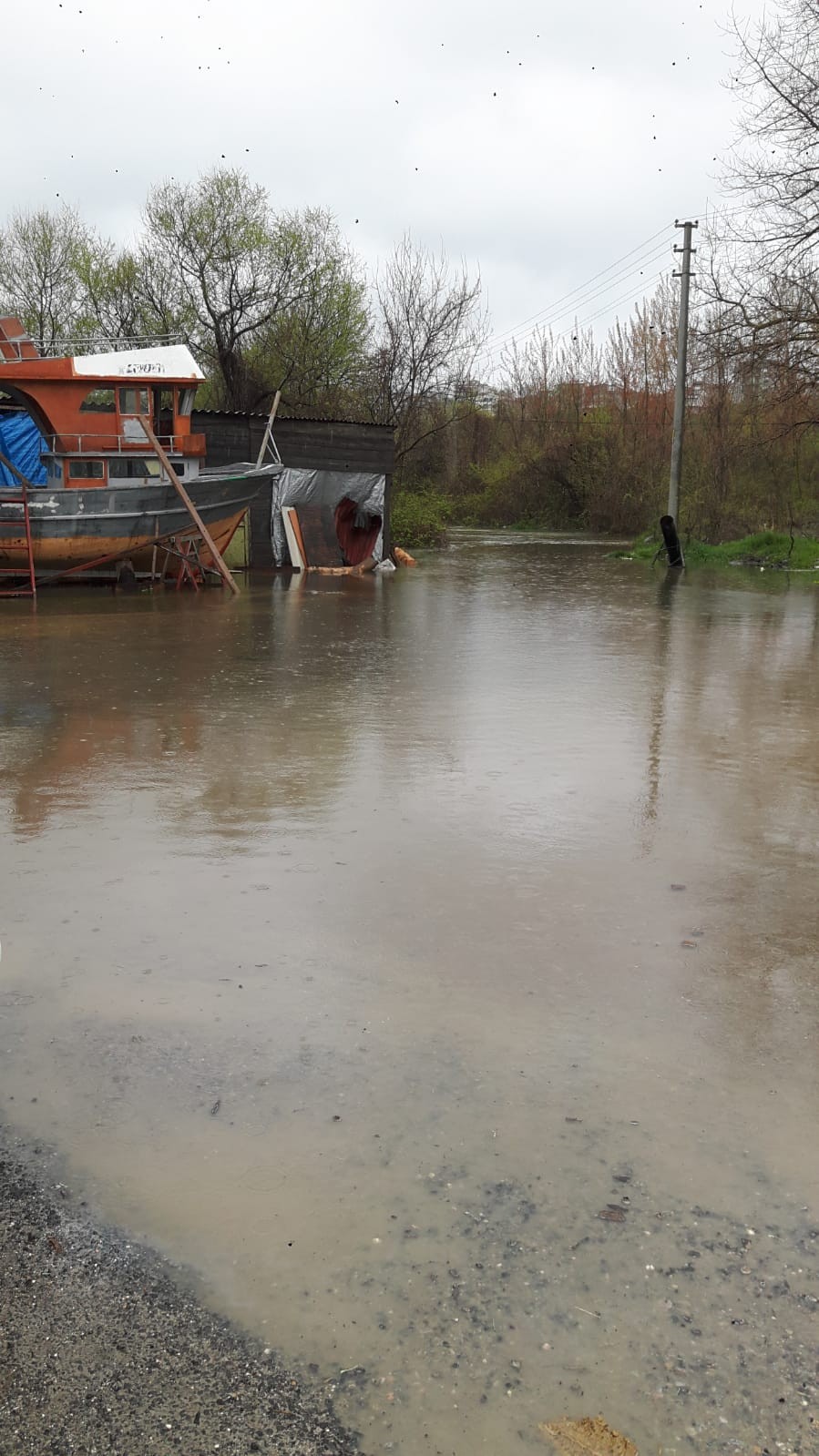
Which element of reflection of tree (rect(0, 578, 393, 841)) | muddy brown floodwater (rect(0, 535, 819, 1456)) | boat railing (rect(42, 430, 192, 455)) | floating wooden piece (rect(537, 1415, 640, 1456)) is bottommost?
floating wooden piece (rect(537, 1415, 640, 1456))

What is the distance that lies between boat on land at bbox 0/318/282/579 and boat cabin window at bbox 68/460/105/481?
2 centimetres

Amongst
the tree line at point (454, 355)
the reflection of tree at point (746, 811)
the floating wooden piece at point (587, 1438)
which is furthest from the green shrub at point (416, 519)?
the floating wooden piece at point (587, 1438)

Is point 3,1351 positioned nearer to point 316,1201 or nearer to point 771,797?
point 316,1201

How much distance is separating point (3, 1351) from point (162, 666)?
886 cm

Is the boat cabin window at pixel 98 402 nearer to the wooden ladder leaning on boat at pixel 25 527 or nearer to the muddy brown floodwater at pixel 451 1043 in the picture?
the wooden ladder leaning on boat at pixel 25 527

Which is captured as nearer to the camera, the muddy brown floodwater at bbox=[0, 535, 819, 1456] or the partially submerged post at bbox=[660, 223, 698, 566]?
the muddy brown floodwater at bbox=[0, 535, 819, 1456]

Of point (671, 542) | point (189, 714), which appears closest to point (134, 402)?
point (189, 714)

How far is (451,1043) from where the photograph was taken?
357 cm

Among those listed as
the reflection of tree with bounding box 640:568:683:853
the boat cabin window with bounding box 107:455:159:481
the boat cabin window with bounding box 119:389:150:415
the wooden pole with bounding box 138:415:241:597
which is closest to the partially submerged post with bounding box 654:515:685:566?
the reflection of tree with bounding box 640:568:683:853

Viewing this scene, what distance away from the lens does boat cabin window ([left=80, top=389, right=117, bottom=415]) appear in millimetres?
19500

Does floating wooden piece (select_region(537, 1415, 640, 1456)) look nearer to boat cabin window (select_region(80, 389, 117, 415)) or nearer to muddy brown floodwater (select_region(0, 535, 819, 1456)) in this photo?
muddy brown floodwater (select_region(0, 535, 819, 1456))

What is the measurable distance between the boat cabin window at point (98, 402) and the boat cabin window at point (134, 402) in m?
0.20

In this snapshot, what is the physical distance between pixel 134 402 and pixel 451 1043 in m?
17.9

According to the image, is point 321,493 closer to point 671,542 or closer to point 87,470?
point 87,470
